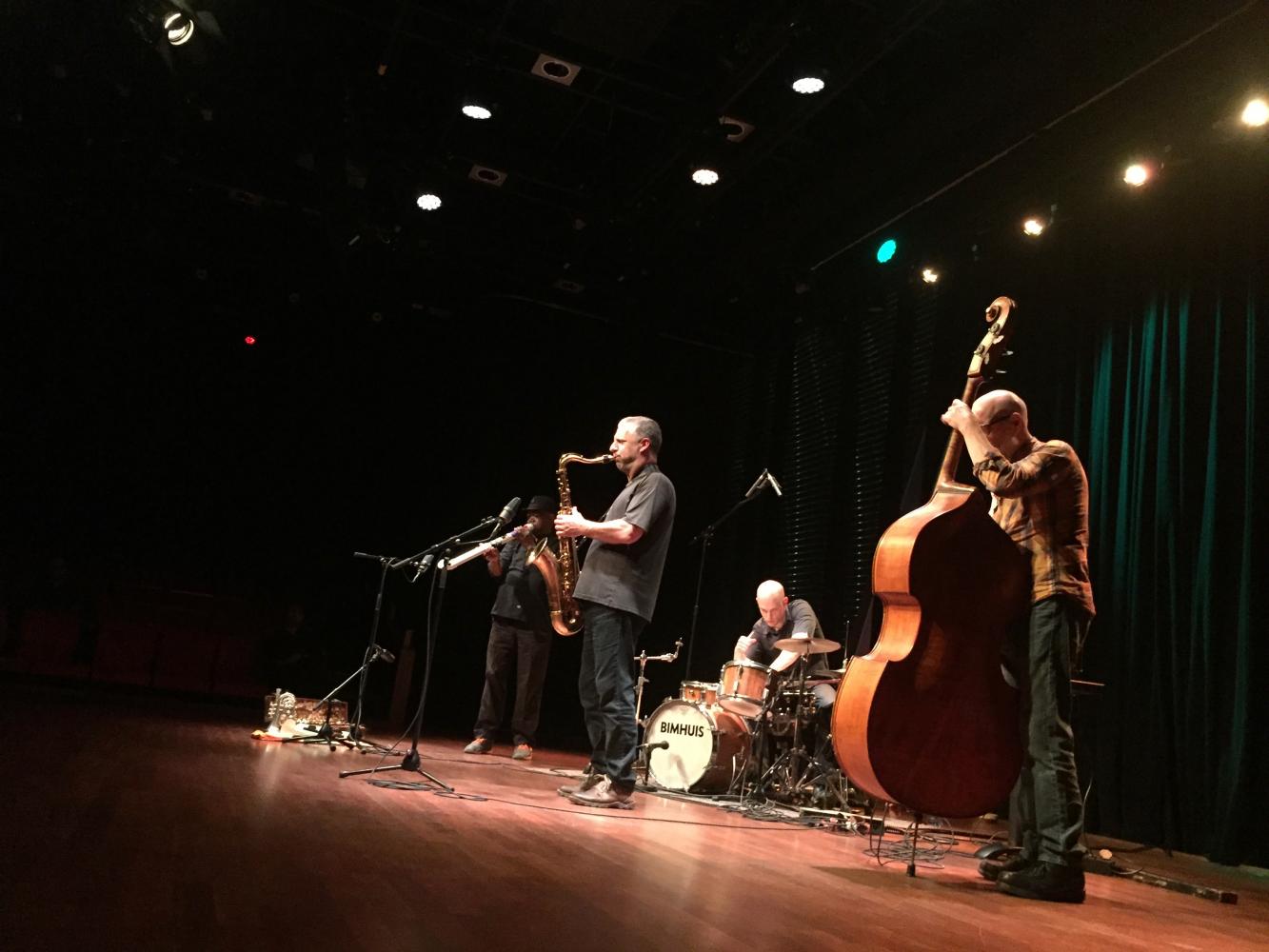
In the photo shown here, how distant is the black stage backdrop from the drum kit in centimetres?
141

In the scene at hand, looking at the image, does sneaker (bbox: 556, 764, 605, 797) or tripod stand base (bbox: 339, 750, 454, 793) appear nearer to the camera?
tripod stand base (bbox: 339, 750, 454, 793)

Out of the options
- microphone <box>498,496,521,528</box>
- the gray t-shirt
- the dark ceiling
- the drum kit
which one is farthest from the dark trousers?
the dark ceiling

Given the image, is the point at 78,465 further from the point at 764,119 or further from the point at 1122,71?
the point at 1122,71

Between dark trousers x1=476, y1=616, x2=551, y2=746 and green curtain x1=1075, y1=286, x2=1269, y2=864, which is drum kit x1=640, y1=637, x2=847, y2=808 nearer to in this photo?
dark trousers x1=476, y1=616, x2=551, y2=746

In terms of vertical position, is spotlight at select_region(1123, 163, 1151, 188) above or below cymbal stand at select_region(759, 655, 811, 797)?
above

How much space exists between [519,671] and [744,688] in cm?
178

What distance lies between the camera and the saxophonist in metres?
4.36

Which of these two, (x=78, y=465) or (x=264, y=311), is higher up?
(x=264, y=311)

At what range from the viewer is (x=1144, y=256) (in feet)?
20.5

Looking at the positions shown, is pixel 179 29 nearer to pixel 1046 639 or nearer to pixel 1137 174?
pixel 1137 174

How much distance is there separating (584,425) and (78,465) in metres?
5.40

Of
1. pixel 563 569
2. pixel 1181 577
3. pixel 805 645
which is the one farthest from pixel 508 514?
pixel 1181 577

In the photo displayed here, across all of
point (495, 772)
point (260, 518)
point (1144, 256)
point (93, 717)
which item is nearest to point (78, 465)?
point (260, 518)

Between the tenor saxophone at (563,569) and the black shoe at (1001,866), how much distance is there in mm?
2565
